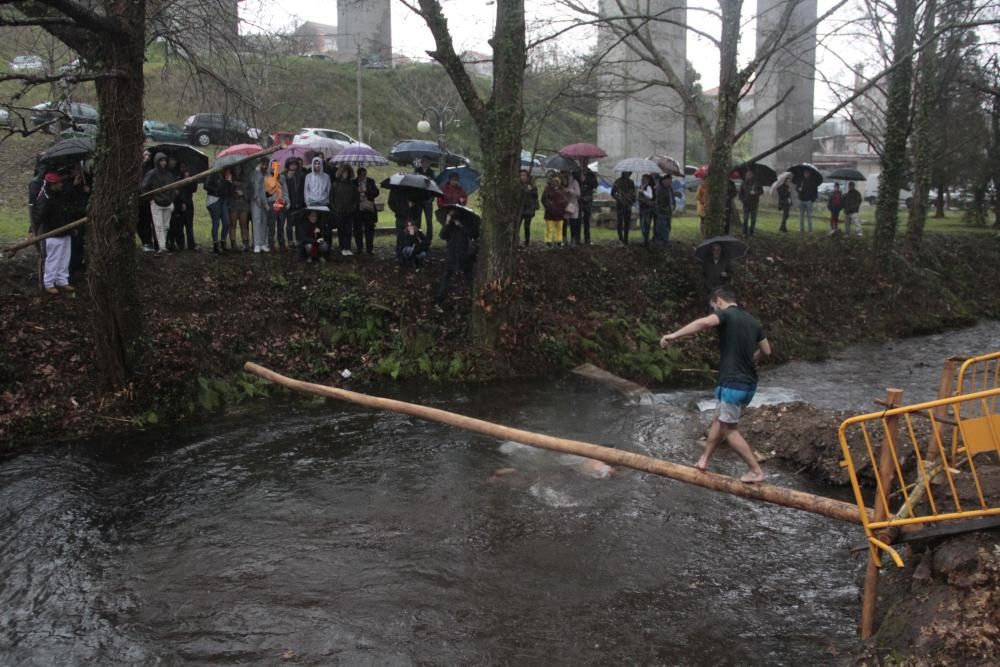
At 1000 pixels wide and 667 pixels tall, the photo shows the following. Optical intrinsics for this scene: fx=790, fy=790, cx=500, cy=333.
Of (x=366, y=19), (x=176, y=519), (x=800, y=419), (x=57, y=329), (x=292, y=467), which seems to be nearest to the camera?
(x=176, y=519)

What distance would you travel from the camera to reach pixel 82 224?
504 inches

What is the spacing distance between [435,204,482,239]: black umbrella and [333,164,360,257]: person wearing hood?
5.82ft

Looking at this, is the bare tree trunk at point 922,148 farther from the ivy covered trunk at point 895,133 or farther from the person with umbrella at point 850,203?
the ivy covered trunk at point 895,133

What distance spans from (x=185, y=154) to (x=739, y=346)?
11510mm

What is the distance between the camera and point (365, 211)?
53.9ft

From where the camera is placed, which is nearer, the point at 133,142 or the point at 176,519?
the point at 176,519

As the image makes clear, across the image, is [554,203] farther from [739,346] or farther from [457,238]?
[739,346]

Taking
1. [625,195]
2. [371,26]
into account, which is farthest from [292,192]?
[371,26]

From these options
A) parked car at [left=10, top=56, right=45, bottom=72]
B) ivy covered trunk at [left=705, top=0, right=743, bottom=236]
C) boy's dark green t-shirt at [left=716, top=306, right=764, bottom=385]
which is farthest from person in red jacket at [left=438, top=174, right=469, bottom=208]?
boy's dark green t-shirt at [left=716, top=306, right=764, bottom=385]

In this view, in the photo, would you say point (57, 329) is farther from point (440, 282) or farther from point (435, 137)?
point (435, 137)

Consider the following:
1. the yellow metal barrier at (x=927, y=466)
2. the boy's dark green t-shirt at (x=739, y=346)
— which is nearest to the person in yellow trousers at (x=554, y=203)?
the boy's dark green t-shirt at (x=739, y=346)

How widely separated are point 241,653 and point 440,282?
10.7m

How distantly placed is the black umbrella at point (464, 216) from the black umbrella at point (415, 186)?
0.49m

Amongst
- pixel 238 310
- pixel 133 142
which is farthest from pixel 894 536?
pixel 238 310
